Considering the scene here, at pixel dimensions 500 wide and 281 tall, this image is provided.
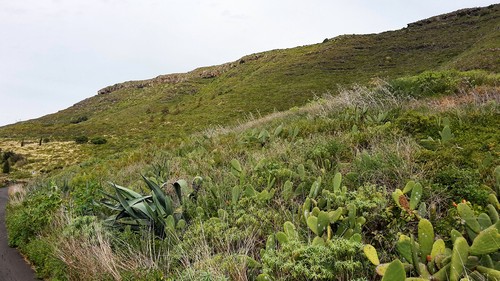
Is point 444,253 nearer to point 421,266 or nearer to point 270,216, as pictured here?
point 421,266

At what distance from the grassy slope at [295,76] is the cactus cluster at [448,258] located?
28716mm

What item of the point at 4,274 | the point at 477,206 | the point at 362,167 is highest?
the point at 362,167

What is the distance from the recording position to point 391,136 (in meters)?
6.23

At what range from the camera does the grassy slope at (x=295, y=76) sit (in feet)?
122

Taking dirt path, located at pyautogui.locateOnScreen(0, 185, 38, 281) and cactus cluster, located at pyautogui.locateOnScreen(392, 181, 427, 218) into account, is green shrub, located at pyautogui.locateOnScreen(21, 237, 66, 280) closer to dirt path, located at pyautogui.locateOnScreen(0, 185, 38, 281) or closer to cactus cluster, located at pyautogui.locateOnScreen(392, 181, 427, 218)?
dirt path, located at pyautogui.locateOnScreen(0, 185, 38, 281)

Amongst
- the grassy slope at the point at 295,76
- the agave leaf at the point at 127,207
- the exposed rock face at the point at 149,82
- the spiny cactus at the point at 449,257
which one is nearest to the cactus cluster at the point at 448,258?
the spiny cactus at the point at 449,257

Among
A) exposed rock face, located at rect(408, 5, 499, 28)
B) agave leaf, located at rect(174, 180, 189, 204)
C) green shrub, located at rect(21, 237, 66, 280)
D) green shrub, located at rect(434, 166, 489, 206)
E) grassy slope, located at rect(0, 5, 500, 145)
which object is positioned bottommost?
green shrub, located at rect(21, 237, 66, 280)

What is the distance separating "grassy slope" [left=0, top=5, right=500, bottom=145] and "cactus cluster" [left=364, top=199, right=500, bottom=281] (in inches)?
1131

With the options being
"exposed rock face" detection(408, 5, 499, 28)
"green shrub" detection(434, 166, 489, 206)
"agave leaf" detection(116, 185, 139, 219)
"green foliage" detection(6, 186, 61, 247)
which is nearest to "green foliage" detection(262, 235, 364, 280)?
"green shrub" detection(434, 166, 489, 206)

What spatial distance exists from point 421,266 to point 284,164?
348cm

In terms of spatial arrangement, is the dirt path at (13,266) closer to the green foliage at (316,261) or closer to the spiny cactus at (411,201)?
the green foliage at (316,261)

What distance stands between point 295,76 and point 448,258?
45078 millimetres

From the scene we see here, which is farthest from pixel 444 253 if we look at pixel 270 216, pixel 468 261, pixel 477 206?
pixel 270 216

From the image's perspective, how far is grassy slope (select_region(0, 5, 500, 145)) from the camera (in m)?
37.2
